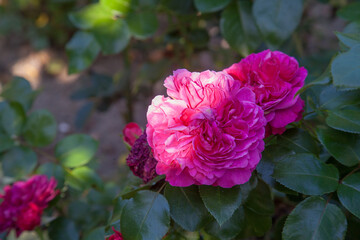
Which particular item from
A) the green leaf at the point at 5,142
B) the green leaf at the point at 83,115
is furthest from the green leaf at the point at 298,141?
the green leaf at the point at 83,115

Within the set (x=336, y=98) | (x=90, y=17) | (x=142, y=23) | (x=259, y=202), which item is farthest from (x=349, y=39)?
(x=90, y=17)

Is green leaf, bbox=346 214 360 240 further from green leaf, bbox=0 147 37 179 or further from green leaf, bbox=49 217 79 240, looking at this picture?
green leaf, bbox=0 147 37 179

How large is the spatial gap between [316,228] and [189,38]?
40.6 inches

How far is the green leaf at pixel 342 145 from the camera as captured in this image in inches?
26.4

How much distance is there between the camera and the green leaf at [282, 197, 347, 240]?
61 cm

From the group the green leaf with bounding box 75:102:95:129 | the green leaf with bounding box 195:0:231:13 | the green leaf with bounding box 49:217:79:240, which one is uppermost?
the green leaf with bounding box 195:0:231:13

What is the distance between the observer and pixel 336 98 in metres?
0.71

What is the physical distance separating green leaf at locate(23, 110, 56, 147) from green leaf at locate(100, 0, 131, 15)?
368 mm

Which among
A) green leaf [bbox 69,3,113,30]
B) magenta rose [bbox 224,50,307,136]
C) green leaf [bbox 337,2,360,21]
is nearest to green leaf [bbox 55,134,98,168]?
green leaf [bbox 69,3,113,30]

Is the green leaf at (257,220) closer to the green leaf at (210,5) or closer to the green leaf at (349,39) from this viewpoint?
the green leaf at (349,39)

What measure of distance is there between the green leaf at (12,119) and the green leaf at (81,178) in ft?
0.67

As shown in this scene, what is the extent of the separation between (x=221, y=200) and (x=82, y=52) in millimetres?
779

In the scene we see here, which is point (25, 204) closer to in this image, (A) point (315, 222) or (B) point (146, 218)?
(B) point (146, 218)

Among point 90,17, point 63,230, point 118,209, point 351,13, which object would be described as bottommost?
point 63,230
